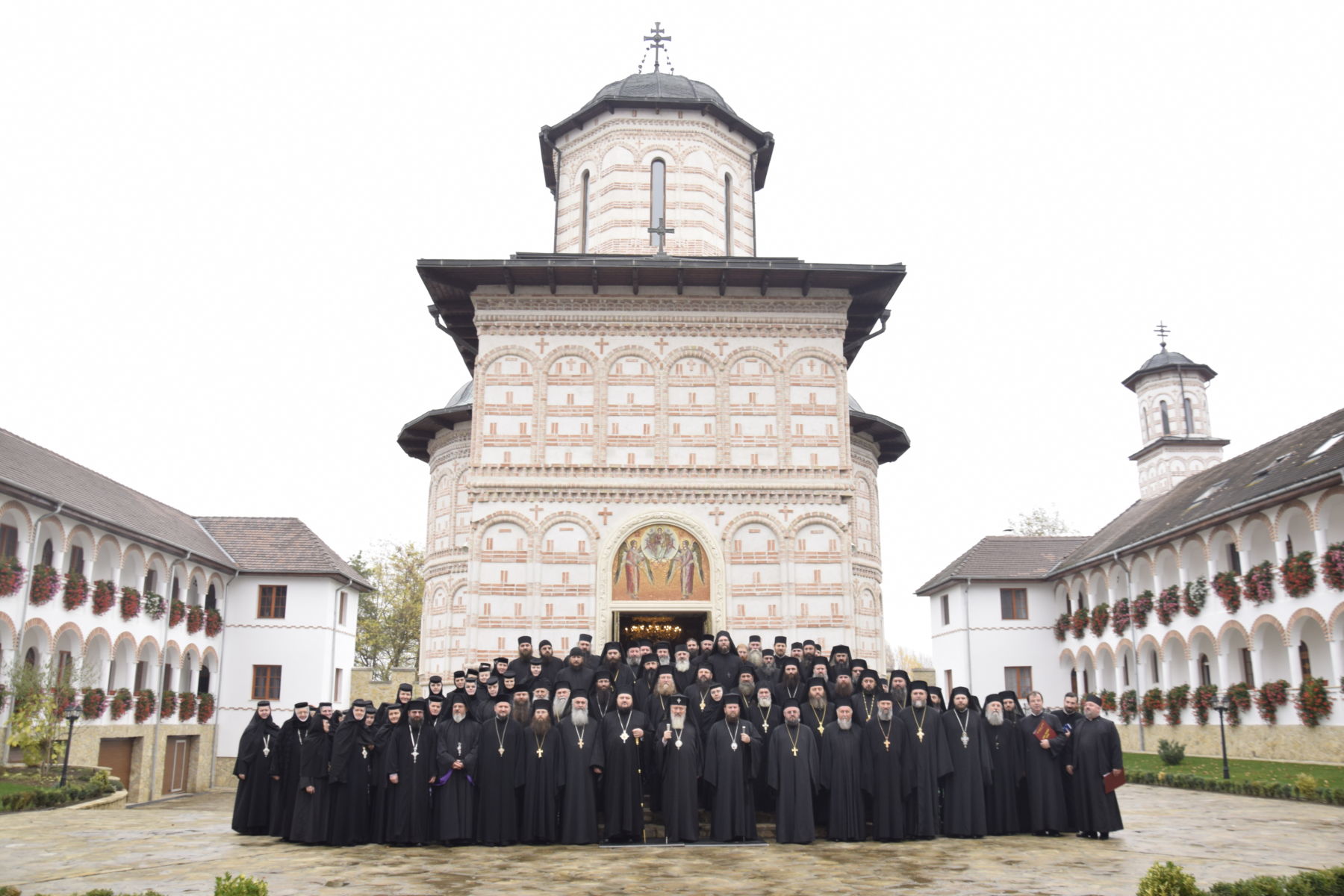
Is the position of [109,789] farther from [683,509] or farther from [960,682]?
[960,682]

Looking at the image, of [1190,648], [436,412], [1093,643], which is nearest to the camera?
[1190,648]

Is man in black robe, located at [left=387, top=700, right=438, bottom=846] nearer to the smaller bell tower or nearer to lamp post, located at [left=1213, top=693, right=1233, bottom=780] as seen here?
lamp post, located at [left=1213, top=693, right=1233, bottom=780]

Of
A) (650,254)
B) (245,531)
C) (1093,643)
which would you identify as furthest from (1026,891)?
(245,531)

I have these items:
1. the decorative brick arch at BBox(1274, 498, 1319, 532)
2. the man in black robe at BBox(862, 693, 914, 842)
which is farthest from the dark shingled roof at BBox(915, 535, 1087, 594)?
the man in black robe at BBox(862, 693, 914, 842)

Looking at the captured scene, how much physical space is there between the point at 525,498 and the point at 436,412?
1147 cm

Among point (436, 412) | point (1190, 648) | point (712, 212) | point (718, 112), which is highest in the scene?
point (718, 112)

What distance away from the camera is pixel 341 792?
37.1ft

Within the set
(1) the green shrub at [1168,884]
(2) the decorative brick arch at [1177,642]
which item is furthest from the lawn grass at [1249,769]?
(1) the green shrub at [1168,884]

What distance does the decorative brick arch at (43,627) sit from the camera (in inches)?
885

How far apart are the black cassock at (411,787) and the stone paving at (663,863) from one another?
1.06ft

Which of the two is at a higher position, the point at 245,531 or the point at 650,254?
the point at 650,254

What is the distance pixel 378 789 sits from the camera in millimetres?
11227

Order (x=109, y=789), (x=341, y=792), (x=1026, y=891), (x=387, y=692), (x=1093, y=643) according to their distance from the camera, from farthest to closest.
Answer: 1. (x=387, y=692)
2. (x=1093, y=643)
3. (x=109, y=789)
4. (x=341, y=792)
5. (x=1026, y=891)

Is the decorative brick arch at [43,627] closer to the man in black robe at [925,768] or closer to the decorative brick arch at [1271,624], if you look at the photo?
the man in black robe at [925,768]
